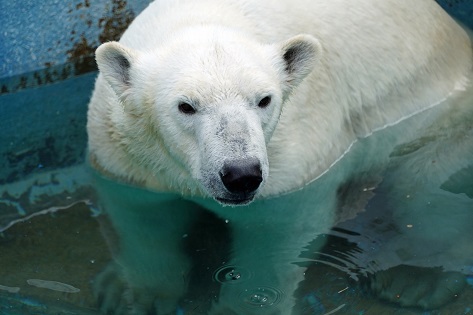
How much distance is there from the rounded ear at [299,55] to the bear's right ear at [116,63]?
0.74 metres

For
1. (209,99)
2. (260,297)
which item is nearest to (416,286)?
(260,297)

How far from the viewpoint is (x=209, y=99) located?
3.96m

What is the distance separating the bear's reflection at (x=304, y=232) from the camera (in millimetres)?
4242

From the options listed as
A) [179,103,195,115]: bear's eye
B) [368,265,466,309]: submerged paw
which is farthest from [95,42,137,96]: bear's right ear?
[368,265,466,309]: submerged paw

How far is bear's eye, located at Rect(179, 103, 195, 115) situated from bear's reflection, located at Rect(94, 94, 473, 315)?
2.82ft

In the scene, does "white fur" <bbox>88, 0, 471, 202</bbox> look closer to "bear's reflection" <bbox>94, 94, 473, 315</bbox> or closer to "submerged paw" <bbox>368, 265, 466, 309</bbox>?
"bear's reflection" <bbox>94, 94, 473, 315</bbox>

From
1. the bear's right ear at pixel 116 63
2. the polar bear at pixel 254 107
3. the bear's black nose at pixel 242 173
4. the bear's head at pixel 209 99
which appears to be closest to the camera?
the bear's black nose at pixel 242 173

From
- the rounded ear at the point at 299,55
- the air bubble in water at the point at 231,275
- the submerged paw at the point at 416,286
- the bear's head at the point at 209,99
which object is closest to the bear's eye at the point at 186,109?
the bear's head at the point at 209,99

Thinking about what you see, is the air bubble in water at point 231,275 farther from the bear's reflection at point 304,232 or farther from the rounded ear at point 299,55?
the rounded ear at point 299,55

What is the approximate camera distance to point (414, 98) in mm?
5730

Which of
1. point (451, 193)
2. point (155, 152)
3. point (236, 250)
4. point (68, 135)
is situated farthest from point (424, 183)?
point (68, 135)

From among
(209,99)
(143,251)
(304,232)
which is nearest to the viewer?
(209,99)

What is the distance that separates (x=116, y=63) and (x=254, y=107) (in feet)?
2.32

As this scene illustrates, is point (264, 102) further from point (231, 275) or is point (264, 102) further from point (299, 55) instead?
point (231, 275)
